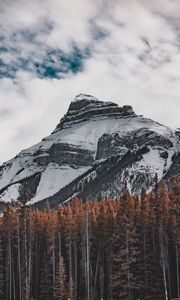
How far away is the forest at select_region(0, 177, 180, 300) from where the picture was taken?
74875 mm

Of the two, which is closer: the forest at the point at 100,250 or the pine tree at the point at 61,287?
the forest at the point at 100,250

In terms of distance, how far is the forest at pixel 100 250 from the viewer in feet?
246

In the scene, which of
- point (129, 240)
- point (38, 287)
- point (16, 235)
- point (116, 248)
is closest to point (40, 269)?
point (38, 287)

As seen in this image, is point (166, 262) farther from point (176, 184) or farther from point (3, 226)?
point (3, 226)

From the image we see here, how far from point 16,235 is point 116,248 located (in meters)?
16.6

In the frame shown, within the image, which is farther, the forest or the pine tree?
the pine tree

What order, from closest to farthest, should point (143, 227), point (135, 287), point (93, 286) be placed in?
point (135, 287) → point (143, 227) → point (93, 286)

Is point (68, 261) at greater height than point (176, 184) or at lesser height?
lesser

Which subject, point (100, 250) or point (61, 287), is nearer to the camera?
point (61, 287)

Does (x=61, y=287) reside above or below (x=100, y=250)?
below

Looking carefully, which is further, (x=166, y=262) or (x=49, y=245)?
(x=49, y=245)

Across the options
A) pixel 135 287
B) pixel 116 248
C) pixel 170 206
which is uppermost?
pixel 170 206

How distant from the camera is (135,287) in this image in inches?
2881

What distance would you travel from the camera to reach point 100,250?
280 feet
